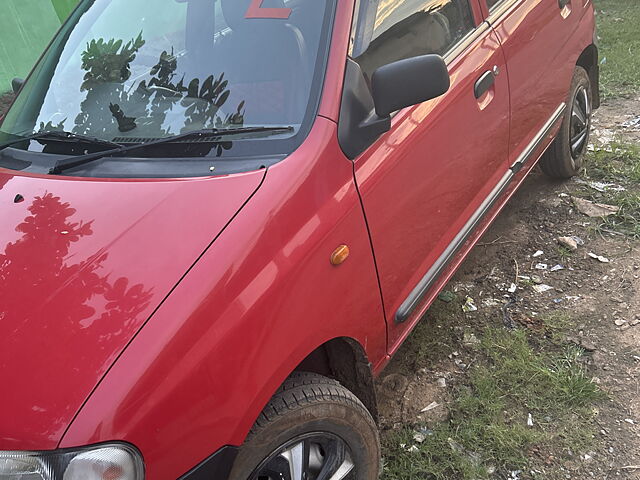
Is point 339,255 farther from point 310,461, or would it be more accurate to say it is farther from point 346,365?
point 310,461

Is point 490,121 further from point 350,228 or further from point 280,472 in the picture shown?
point 280,472

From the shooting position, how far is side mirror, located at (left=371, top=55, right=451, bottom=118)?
81.8 inches

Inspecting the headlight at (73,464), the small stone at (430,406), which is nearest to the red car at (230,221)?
the headlight at (73,464)

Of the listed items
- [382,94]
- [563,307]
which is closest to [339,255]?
[382,94]

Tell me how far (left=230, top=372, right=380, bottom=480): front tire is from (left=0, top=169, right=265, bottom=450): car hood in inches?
19.0

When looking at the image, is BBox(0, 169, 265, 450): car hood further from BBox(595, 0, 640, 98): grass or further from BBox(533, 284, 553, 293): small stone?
BBox(595, 0, 640, 98): grass

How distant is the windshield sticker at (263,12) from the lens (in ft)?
7.59

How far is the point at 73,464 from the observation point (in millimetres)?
1461

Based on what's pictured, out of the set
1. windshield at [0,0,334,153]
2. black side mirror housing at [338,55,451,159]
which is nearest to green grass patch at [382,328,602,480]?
black side mirror housing at [338,55,451,159]

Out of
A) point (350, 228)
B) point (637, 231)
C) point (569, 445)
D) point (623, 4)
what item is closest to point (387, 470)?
point (569, 445)

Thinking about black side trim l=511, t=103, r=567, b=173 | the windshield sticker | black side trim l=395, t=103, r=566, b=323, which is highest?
the windshield sticker

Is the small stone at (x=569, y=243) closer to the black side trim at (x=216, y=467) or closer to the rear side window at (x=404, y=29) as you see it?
the rear side window at (x=404, y=29)

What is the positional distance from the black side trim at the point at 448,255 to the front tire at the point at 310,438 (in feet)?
1.63

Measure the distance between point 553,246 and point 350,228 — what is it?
6.92 ft
